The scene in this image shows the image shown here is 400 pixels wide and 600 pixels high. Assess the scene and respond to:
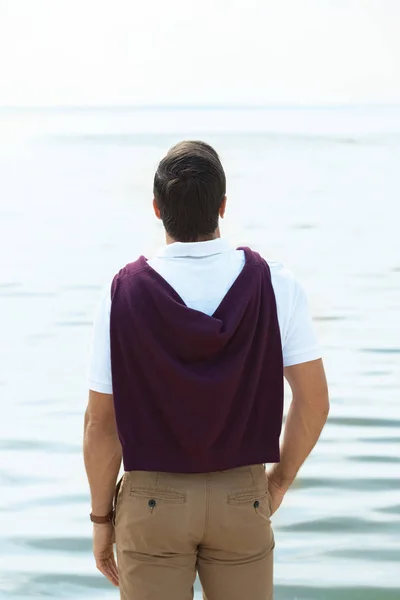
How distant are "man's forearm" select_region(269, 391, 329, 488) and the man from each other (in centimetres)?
11

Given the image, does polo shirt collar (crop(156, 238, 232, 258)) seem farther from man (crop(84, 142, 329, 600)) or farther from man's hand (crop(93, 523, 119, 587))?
man's hand (crop(93, 523, 119, 587))

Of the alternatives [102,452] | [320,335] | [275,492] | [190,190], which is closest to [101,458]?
[102,452]

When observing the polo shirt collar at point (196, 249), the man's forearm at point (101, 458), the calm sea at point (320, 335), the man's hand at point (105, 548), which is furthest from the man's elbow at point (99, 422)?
the calm sea at point (320, 335)

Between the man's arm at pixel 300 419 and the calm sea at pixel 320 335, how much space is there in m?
1.29

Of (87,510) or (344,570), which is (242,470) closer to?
(344,570)

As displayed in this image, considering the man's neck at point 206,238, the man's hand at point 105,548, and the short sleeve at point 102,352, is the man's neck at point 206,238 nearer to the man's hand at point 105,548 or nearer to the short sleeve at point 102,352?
the short sleeve at point 102,352

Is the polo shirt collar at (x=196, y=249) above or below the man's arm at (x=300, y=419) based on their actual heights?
above

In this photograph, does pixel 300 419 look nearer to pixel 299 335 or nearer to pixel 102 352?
pixel 299 335

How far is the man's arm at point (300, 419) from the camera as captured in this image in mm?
2250

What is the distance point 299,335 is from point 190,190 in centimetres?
35

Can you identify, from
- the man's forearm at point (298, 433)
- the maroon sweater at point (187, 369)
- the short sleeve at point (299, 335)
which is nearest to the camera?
the maroon sweater at point (187, 369)

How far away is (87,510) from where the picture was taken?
4.23 m

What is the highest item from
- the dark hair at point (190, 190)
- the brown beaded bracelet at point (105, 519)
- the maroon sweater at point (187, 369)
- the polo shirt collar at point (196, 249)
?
the dark hair at point (190, 190)

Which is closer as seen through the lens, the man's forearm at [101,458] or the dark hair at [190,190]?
the dark hair at [190,190]
